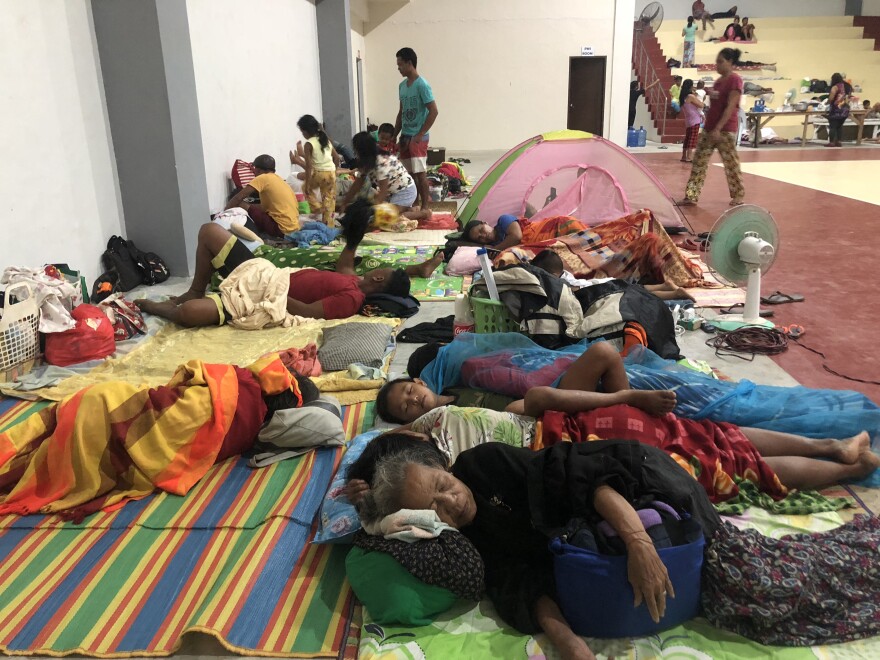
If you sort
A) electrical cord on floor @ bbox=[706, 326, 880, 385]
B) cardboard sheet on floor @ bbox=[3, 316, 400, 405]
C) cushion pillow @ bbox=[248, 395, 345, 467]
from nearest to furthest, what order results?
cushion pillow @ bbox=[248, 395, 345, 467]
cardboard sheet on floor @ bbox=[3, 316, 400, 405]
electrical cord on floor @ bbox=[706, 326, 880, 385]

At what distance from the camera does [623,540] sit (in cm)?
165

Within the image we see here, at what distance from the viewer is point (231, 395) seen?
101 inches

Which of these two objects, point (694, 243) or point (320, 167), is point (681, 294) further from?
point (320, 167)

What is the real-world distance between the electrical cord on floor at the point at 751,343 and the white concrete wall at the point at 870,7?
22.2 m

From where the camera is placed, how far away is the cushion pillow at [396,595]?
5.84ft

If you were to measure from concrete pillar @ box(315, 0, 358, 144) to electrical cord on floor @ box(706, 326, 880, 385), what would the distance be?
9670 millimetres

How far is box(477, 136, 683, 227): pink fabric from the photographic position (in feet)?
20.2

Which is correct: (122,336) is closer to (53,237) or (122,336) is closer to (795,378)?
(53,237)

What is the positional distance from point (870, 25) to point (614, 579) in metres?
24.0

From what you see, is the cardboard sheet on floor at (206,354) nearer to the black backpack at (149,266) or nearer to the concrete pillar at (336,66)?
the black backpack at (149,266)

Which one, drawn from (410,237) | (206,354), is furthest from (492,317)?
(410,237)

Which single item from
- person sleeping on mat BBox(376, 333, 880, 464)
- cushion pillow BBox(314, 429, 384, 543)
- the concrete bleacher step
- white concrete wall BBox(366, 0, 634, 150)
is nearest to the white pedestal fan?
person sleeping on mat BBox(376, 333, 880, 464)

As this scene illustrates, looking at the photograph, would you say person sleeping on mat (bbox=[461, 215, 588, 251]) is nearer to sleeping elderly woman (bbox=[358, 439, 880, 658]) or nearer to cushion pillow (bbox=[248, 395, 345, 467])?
cushion pillow (bbox=[248, 395, 345, 467])

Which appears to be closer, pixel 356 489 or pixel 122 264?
pixel 356 489
